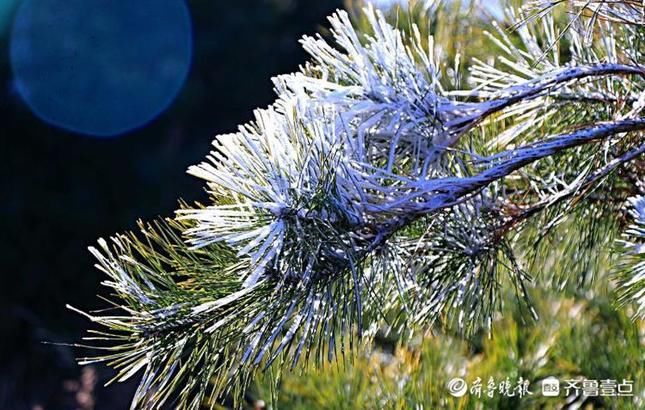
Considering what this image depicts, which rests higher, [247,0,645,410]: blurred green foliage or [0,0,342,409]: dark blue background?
[0,0,342,409]: dark blue background

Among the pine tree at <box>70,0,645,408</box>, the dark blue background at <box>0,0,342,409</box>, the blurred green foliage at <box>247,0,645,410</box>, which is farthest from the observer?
the dark blue background at <box>0,0,342,409</box>

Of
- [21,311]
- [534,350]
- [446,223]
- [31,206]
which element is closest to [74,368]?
[21,311]

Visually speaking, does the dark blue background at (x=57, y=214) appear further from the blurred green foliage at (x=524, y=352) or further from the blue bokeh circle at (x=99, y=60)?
the blurred green foliage at (x=524, y=352)

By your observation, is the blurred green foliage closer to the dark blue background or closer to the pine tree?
the pine tree

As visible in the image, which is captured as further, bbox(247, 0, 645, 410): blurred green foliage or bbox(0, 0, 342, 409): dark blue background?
bbox(0, 0, 342, 409): dark blue background

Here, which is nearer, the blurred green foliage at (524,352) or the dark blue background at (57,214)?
the blurred green foliage at (524,352)

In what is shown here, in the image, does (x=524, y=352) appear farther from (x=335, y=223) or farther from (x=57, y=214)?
(x=57, y=214)

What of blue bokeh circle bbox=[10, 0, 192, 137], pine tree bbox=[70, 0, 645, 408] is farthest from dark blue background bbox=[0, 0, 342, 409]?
pine tree bbox=[70, 0, 645, 408]

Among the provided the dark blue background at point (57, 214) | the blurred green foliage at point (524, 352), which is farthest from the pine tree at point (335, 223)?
the dark blue background at point (57, 214)

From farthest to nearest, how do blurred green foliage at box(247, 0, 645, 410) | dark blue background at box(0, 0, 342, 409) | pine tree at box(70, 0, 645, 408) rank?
dark blue background at box(0, 0, 342, 409)
blurred green foliage at box(247, 0, 645, 410)
pine tree at box(70, 0, 645, 408)

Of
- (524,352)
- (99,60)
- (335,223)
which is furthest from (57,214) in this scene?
(335,223)
